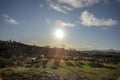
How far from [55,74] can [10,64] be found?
39.6 meters

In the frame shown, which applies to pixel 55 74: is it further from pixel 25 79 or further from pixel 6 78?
pixel 6 78

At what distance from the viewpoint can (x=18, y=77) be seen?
76688 mm

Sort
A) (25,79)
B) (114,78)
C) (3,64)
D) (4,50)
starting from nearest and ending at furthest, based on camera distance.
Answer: (25,79) → (114,78) → (3,64) → (4,50)

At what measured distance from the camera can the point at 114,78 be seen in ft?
265

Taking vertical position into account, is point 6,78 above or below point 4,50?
below

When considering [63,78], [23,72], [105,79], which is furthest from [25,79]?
[105,79]

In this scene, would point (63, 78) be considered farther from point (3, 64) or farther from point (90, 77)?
point (3, 64)

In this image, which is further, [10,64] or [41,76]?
[10,64]

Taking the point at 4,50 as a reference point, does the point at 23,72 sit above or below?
below

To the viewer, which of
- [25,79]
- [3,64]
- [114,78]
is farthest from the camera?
[3,64]

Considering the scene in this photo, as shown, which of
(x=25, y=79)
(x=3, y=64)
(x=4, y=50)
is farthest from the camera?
(x=4, y=50)

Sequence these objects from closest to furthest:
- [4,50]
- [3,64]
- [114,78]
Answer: [114,78]
[3,64]
[4,50]

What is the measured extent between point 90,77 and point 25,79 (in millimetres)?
28031

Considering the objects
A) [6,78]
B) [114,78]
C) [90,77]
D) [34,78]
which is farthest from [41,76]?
[114,78]
